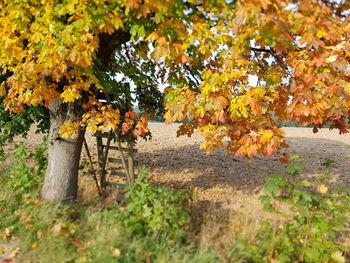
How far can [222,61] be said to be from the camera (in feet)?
15.7

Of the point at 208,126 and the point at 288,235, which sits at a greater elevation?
the point at 208,126

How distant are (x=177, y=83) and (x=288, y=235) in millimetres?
2972

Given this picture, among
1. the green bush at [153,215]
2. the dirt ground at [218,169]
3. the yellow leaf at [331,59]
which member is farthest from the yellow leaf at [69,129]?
the yellow leaf at [331,59]

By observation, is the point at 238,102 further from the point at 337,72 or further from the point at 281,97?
the point at 337,72

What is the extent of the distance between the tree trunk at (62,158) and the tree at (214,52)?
0.36 meters

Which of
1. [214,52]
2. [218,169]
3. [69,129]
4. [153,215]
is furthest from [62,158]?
[218,169]

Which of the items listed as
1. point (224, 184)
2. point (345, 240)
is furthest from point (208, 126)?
point (224, 184)

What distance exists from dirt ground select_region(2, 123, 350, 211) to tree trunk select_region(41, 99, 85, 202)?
1279 mm

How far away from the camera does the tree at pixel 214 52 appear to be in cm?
383

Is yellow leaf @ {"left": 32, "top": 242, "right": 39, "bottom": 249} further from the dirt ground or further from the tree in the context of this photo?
the dirt ground

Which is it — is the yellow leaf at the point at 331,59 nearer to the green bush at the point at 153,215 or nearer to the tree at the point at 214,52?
the tree at the point at 214,52

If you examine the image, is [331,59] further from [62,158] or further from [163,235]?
[62,158]

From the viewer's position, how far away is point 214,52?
4754mm

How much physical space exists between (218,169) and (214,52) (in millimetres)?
6651
